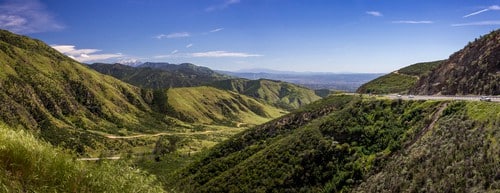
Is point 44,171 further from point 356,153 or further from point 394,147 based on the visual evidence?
point 356,153

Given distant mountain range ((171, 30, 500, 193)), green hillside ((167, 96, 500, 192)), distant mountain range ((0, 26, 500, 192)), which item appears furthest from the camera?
distant mountain range ((171, 30, 500, 193))

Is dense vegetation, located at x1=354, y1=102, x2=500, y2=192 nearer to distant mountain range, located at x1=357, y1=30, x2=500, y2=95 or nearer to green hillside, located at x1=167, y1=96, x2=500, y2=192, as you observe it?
Result: green hillside, located at x1=167, y1=96, x2=500, y2=192

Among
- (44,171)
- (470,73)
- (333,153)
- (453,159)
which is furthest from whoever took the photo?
(470,73)

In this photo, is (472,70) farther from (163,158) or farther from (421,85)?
(163,158)

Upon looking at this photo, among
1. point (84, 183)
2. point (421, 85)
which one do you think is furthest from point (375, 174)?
point (421, 85)

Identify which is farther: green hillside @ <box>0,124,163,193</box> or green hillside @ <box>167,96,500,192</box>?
green hillside @ <box>167,96,500,192</box>

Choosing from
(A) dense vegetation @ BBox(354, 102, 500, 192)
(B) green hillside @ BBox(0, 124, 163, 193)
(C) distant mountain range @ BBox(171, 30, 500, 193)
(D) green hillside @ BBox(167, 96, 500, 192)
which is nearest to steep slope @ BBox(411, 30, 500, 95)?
(C) distant mountain range @ BBox(171, 30, 500, 193)

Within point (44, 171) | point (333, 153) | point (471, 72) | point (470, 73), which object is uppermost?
point (471, 72)

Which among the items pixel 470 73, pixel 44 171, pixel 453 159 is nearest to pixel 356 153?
pixel 453 159
